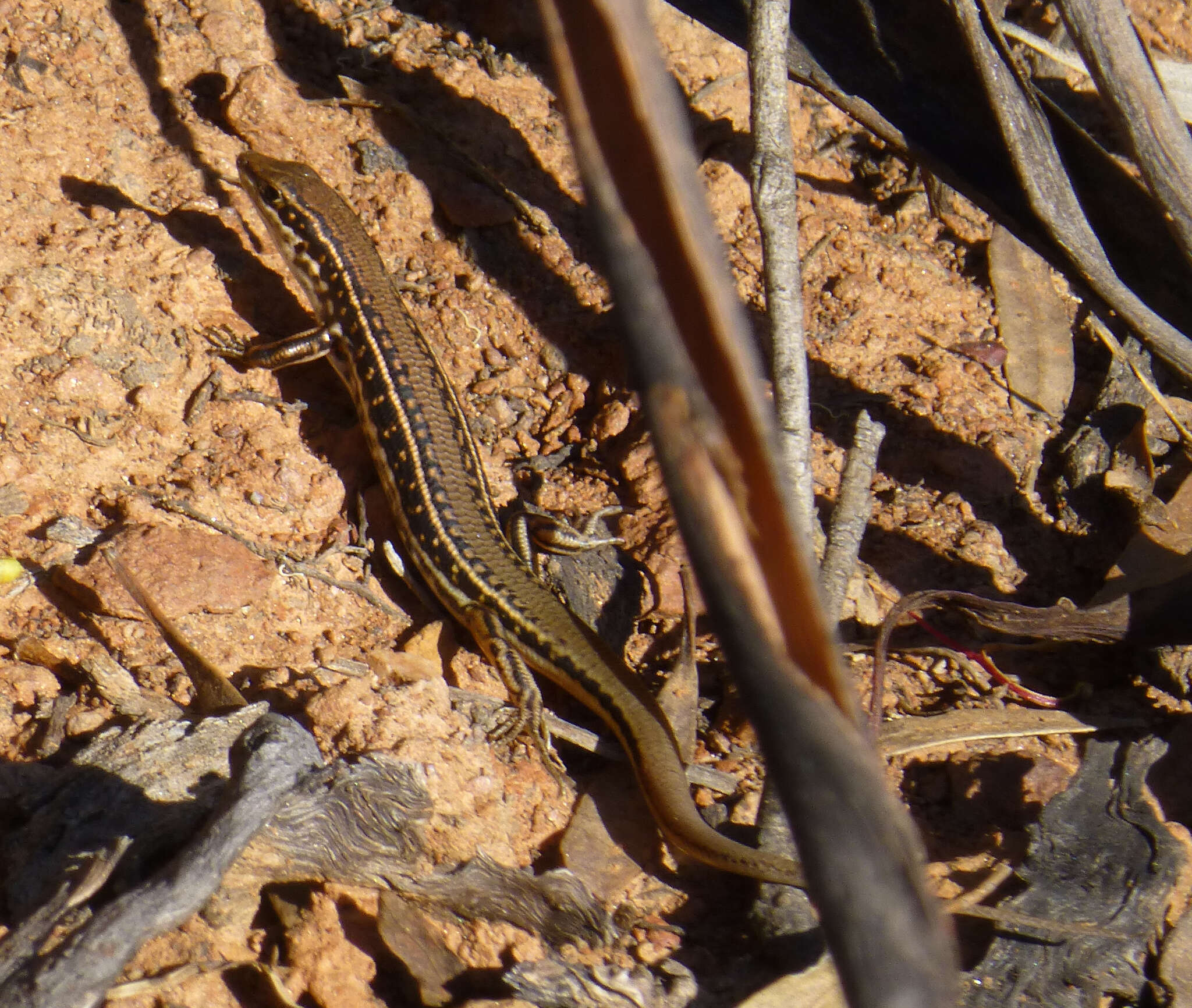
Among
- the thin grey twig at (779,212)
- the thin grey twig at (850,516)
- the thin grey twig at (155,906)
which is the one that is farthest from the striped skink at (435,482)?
the thin grey twig at (155,906)

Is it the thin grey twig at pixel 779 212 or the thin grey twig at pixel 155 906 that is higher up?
the thin grey twig at pixel 779 212

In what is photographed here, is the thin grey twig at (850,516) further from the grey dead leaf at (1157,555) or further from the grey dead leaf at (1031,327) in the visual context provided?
the grey dead leaf at (1031,327)

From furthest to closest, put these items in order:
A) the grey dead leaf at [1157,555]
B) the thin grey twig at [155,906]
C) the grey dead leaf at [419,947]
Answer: the grey dead leaf at [1157,555] < the grey dead leaf at [419,947] < the thin grey twig at [155,906]

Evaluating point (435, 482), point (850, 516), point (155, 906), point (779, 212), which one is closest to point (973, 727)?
point (850, 516)

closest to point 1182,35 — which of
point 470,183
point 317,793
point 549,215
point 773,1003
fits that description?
point 549,215

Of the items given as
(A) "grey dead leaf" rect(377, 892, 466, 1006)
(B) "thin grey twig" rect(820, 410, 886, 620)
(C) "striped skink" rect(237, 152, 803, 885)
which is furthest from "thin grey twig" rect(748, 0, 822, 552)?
(A) "grey dead leaf" rect(377, 892, 466, 1006)

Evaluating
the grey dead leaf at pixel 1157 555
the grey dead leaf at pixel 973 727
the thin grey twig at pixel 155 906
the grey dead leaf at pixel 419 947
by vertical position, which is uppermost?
the grey dead leaf at pixel 1157 555
